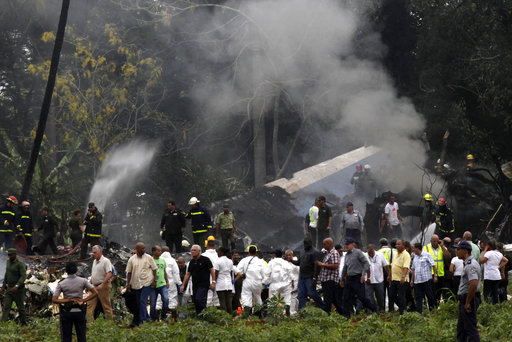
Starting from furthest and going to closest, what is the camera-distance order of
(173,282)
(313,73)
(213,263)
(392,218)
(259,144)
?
(259,144) < (313,73) < (392,218) < (173,282) < (213,263)

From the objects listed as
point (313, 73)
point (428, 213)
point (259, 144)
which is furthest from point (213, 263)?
point (259, 144)

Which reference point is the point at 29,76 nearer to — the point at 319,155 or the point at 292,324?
the point at 319,155

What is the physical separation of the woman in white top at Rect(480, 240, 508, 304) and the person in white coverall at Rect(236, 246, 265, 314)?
3.62 meters

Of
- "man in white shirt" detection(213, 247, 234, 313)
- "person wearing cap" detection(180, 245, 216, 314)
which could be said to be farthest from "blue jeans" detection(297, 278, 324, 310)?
"person wearing cap" detection(180, 245, 216, 314)

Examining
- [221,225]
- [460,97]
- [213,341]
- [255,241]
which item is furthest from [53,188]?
[213,341]

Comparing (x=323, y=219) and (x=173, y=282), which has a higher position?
(x=323, y=219)

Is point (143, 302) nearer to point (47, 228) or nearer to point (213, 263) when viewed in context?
point (213, 263)

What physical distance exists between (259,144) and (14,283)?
19270 millimetres

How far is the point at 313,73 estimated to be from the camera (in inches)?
1075

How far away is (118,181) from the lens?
90.4ft

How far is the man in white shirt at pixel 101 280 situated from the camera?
12000mm

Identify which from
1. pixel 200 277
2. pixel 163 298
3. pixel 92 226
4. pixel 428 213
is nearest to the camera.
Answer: pixel 200 277

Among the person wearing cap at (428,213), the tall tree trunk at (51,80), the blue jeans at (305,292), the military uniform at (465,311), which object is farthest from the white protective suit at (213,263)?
the person wearing cap at (428,213)

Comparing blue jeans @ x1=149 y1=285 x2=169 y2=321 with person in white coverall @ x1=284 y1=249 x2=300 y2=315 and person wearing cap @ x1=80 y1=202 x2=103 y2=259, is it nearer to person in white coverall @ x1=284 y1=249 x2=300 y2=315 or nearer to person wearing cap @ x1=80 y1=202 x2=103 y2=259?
person in white coverall @ x1=284 y1=249 x2=300 y2=315
